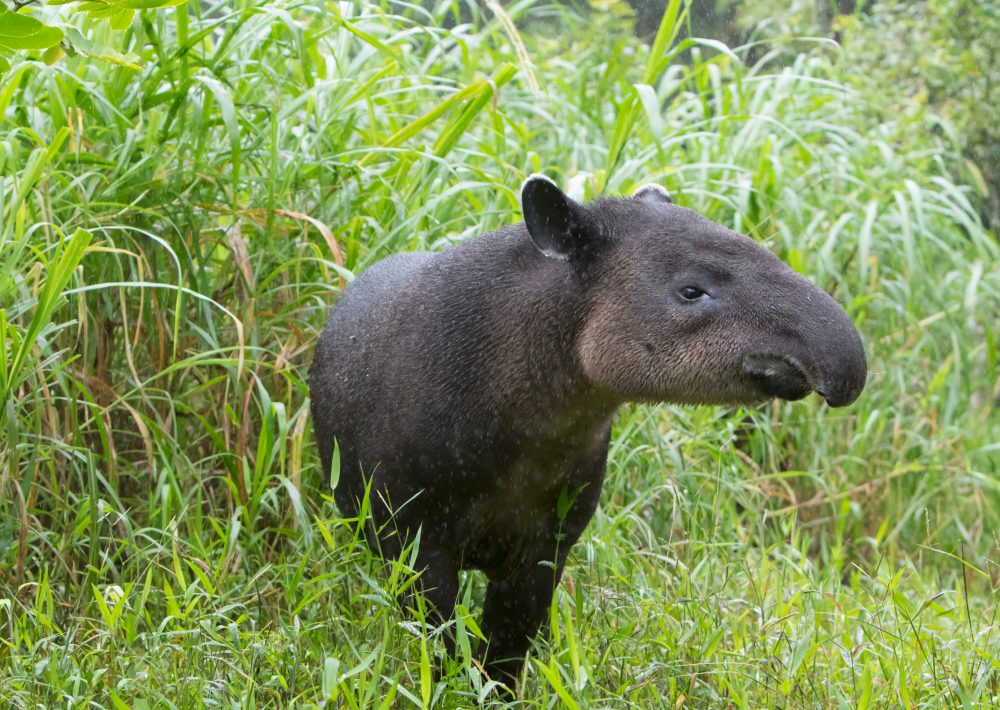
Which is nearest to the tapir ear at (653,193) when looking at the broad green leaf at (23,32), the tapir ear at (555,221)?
the tapir ear at (555,221)

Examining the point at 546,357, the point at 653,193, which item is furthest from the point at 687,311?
the point at 653,193

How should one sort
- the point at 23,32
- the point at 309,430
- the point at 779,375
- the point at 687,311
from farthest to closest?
the point at 309,430 → the point at 687,311 → the point at 779,375 → the point at 23,32

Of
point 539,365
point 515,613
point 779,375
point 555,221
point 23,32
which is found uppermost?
point 23,32

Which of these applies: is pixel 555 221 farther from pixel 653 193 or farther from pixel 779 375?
pixel 779 375

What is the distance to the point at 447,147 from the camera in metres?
5.22

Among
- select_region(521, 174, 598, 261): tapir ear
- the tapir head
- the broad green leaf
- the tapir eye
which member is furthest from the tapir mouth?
the broad green leaf

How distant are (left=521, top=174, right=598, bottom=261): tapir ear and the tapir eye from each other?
32cm

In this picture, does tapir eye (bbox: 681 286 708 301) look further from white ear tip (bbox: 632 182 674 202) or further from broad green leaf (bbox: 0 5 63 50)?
broad green leaf (bbox: 0 5 63 50)

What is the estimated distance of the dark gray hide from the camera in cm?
340

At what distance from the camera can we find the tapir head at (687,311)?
10.8 ft

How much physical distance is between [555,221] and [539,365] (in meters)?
0.40

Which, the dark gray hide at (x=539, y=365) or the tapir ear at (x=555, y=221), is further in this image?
the tapir ear at (x=555, y=221)

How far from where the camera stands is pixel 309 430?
492cm

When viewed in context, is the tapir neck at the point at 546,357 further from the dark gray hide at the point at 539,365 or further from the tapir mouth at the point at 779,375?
the tapir mouth at the point at 779,375
